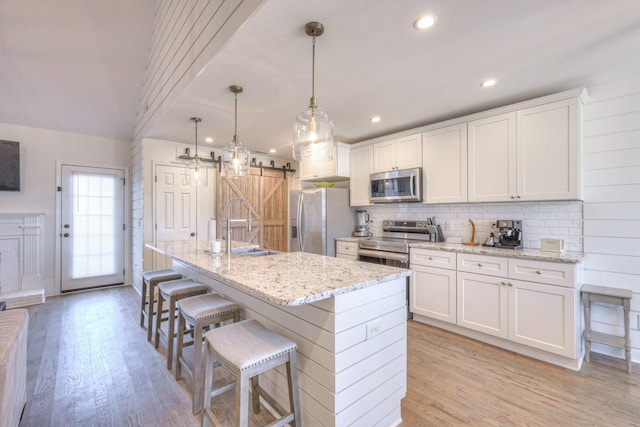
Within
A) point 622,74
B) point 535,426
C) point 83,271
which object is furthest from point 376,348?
point 83,271

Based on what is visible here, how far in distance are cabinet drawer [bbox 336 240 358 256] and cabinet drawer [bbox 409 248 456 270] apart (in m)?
0.86

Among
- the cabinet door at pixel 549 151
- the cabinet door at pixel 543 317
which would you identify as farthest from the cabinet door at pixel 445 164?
the cabinet door at pixel 543 317

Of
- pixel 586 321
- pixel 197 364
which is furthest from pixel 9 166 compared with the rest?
pixel 586 321

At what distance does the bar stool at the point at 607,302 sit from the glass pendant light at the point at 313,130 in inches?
100

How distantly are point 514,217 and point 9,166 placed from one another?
6.66 meters

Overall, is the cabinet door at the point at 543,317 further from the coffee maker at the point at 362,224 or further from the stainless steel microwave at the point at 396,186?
the coffee maker at the point at 362,224

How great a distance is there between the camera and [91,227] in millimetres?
4793

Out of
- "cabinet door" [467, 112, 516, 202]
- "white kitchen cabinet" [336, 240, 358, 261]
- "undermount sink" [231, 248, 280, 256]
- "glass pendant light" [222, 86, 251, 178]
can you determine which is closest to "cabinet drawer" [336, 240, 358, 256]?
"white kitchen cabinet" [336, 240, 358, 261]

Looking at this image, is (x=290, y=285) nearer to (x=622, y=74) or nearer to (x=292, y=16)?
(x=292, y=16)

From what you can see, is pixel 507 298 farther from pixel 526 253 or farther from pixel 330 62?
pixel 330 62

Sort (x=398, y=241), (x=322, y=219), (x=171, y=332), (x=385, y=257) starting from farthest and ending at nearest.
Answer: (x=322, y=219) < (x=398, y=241) < (x=385, y=257) < (x=171, y=332)

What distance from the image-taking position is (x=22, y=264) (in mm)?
4219

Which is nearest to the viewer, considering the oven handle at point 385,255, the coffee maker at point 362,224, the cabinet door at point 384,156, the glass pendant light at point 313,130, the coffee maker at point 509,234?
the glass pendant light at point 313,130

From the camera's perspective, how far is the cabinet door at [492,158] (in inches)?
115
